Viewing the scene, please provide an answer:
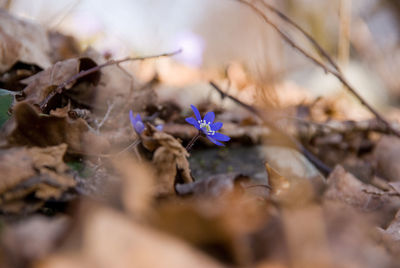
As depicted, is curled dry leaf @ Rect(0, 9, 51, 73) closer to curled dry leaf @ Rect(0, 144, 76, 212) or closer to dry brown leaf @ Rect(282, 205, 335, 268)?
curled dry leaf @ Rect(0, 144, 76, 212)

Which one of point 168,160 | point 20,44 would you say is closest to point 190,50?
point 20,44

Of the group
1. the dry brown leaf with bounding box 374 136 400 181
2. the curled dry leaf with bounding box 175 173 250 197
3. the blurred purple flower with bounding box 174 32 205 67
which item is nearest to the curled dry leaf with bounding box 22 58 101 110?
the curled dry leaf with bounding box 175 173 250 197

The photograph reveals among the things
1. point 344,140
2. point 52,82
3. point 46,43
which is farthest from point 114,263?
point 344,140

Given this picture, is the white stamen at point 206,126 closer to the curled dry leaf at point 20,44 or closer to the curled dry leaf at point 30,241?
the curled dry leaf at point 30,241

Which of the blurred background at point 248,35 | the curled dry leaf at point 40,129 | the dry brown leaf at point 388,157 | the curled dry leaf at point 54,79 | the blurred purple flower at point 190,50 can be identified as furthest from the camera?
the blurred purple flower at point 190,50

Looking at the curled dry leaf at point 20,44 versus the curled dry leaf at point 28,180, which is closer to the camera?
the curled dry leaf at point 28,180

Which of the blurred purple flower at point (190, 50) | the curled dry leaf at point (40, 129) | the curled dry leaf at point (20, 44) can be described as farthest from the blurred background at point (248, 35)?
the curled dry leaf at point (40, 129)

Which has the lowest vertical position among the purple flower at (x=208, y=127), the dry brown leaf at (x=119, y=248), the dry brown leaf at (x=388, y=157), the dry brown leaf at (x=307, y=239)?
the dry brown leaf at (x=388, y=157)

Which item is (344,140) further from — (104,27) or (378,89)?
(378,89)

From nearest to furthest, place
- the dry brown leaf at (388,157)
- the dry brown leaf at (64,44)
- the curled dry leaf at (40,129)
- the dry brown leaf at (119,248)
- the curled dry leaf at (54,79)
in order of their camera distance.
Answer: the dry brown leaf at (119,248)
the curled dry leaf at (40,129)
the curled dry leaf at (54,79)
the dry brown leaf at (388,157)
the dry brown leaf at (64,44)
